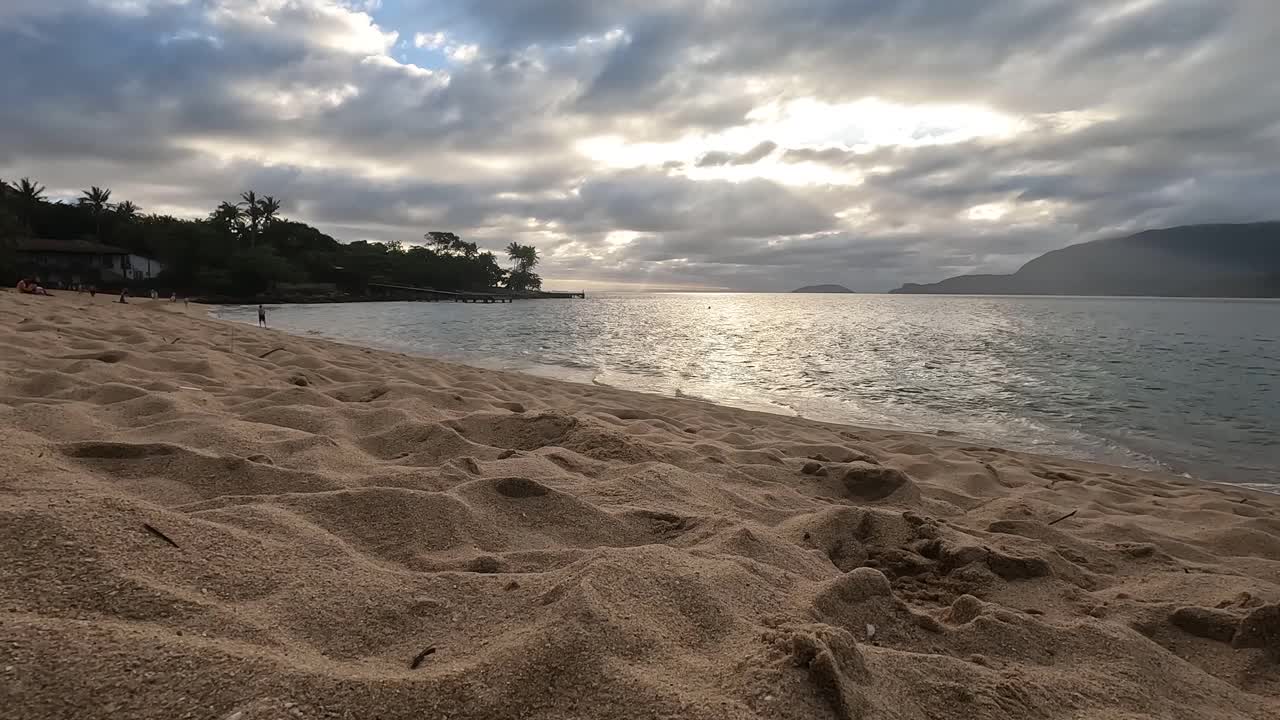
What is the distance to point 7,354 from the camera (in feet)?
14.7

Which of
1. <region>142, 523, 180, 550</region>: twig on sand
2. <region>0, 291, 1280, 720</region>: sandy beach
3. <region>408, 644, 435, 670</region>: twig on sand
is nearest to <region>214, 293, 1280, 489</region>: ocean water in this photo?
<region>0, 291, 1280, 720</region>: sandy beach

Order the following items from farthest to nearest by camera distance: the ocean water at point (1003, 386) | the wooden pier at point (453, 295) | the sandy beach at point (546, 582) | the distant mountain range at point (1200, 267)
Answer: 1. the distant mountain range at point (1200, 267)
2. the wooden pier at point (453, 295)
3. the ocean water at point (1003, 386)
4. the sandy beach at point (546, 582)

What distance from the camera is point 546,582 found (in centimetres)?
178

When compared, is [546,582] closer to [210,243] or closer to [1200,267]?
[210,243]

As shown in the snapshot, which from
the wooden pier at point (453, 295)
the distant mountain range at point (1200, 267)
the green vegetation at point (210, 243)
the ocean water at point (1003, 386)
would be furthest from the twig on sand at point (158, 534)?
the distant mountain range at point (1200, 267)

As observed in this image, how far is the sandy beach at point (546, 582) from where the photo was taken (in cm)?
122

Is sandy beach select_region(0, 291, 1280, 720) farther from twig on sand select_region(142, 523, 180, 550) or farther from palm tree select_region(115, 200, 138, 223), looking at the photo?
palm tree select_region(115, 200, 138, 223)

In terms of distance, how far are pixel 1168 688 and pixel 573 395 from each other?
6769 mm

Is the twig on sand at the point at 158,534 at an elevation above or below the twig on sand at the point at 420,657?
above

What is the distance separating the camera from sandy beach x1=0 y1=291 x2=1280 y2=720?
4.01 ft

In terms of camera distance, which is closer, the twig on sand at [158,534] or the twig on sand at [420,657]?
the twig on sand at [420,657]

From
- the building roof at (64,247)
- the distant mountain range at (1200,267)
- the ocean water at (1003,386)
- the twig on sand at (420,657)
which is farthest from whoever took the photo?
the distant mountain range at (1200,267)

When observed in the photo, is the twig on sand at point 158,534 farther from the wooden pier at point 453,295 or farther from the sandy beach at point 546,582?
the wooden pier at point 453,295

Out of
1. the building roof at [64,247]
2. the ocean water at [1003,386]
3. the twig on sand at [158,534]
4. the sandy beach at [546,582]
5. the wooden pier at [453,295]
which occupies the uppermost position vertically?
the building roof at [64,247]
